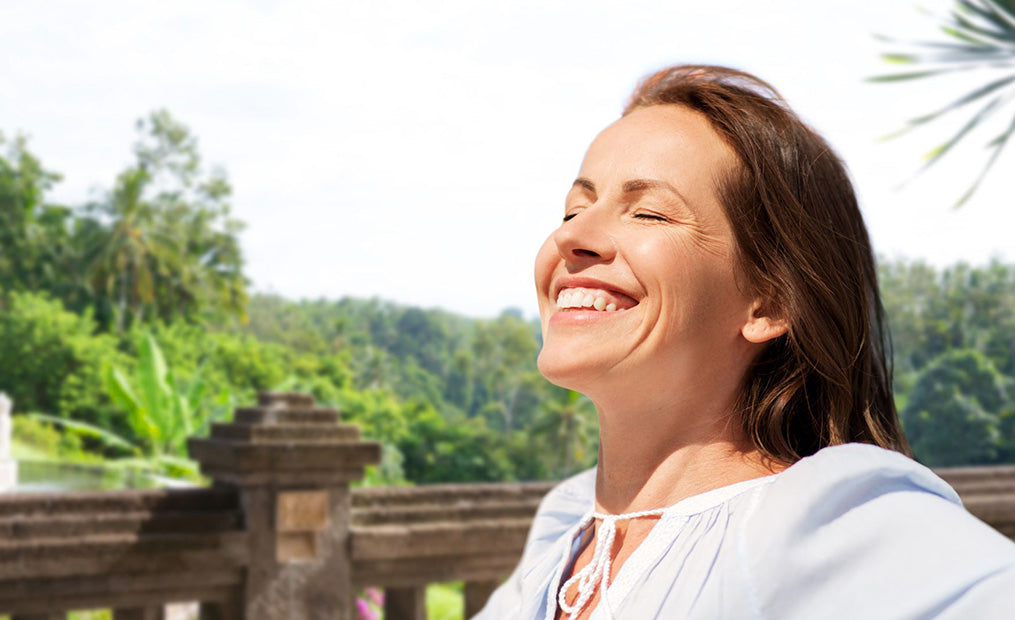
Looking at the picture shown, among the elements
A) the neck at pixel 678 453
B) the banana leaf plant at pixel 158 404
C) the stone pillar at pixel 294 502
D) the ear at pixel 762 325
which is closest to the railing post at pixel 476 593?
the stone pillar at pixel 294 502

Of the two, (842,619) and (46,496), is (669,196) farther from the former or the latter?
(46,496)

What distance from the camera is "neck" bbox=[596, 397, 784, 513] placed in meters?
1.15

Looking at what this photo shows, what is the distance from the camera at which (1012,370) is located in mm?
38438

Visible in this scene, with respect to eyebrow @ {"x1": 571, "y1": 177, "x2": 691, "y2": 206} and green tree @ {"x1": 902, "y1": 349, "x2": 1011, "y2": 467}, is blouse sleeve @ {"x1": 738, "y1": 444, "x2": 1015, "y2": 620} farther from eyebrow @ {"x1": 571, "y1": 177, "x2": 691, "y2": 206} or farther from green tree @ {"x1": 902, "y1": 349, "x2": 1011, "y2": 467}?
green tree @ {"x1": 902, "y1": 349, "x2": 1011, "y2": 467}

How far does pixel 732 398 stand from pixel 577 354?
194mm

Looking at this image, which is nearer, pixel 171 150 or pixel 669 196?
pixel 669 196

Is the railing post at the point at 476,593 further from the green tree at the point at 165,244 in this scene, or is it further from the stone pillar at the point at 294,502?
the green tree at the point at 165,244

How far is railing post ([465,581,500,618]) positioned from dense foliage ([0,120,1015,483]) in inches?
950

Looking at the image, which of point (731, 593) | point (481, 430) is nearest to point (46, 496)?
point (731, 593)

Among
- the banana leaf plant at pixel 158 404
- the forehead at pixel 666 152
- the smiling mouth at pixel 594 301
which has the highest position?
the forehead at pixel 666 152

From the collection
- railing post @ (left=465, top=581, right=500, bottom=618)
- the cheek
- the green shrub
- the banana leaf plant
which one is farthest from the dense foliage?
the cheek

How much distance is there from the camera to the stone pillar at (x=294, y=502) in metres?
2.83

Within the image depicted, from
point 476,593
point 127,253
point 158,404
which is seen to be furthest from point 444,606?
point 127,253

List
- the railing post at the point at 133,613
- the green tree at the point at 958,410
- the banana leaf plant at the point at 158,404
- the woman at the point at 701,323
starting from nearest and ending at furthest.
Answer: the woman at the point at 701,323 → the railing post at the point at 133,613 → the banana leaf plant at the point at 158,404 → the green tree at the point at 958,410
